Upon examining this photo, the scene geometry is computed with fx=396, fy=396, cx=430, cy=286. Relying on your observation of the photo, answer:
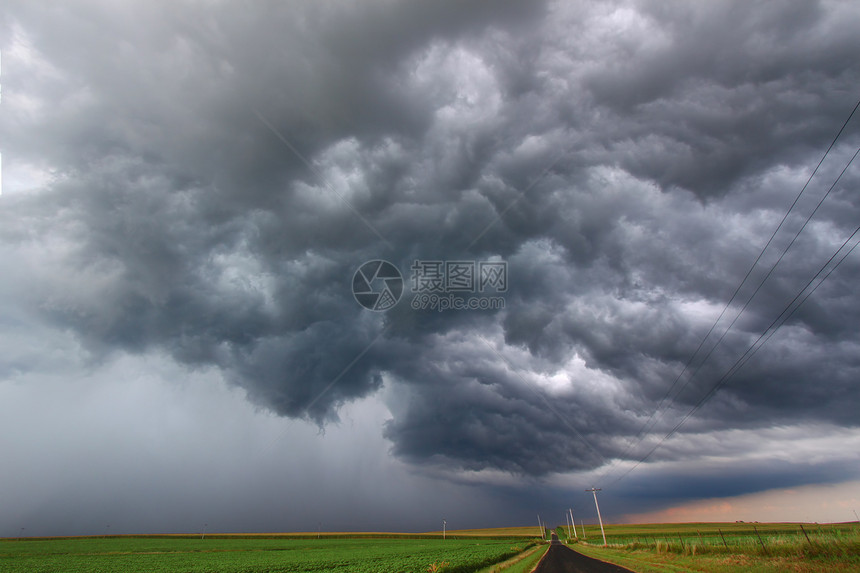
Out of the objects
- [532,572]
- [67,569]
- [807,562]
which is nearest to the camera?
[807,562]

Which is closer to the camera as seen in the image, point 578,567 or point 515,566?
point 578,567

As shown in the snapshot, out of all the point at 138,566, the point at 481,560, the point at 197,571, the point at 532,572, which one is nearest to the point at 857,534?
the point at 532,572

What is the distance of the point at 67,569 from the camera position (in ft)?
156

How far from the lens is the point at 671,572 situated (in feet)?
85.0

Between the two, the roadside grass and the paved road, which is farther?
the roadside grass

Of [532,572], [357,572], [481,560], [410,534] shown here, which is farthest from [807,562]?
[410,534]

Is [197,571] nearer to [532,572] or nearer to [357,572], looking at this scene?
[357,572]

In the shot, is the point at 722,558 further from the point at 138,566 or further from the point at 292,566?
the point at 138,566

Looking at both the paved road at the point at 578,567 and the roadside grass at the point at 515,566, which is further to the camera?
the roadside grass at the point at 515,566

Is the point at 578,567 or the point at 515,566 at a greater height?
the point at 578,567

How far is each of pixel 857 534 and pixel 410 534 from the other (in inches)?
7543

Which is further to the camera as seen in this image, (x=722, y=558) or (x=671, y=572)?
(x=722, y=558)

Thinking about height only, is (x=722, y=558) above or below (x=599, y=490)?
below

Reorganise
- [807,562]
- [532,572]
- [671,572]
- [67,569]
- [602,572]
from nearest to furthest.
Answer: [807,562] < [671,572] < [602,572] < [532,572] < [67,569]
